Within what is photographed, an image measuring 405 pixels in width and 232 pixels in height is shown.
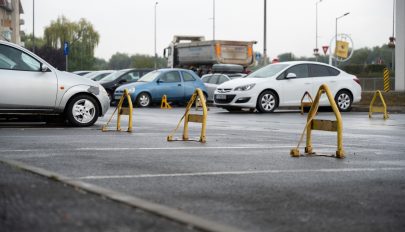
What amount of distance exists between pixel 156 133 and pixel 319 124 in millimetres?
4488

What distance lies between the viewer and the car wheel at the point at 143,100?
2952 cm

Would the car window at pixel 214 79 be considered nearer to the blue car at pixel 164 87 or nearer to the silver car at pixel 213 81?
the silver car at pixel 213 81

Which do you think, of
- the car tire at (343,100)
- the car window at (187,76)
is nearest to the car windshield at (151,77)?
the car window at (187,76)

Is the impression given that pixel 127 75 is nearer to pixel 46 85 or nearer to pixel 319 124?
pixel 46 85

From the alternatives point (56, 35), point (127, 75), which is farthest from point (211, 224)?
point (56, 35)

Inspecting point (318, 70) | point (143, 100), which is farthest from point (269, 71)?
point (143, 100)

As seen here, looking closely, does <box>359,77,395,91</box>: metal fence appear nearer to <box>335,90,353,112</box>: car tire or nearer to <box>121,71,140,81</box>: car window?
<box>121,71,140,81</box>: car window

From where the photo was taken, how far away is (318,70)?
2469 centimetres

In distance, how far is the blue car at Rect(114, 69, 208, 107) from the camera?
1164 inches

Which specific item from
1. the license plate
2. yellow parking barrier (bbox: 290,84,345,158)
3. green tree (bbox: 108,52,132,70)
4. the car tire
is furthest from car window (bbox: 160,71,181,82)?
green tree (bbox: 108,52,132,70)

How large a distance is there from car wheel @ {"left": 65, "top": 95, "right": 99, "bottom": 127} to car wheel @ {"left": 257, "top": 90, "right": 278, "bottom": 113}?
8.89 meters

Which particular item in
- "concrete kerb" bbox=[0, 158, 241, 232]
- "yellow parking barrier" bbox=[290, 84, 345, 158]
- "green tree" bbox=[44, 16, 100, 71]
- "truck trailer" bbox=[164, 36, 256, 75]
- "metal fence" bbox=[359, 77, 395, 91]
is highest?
"green tree" bbox=[44, 16, 100, 71]

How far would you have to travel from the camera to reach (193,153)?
9.88m

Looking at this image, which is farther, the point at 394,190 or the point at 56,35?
the point at 56,35
